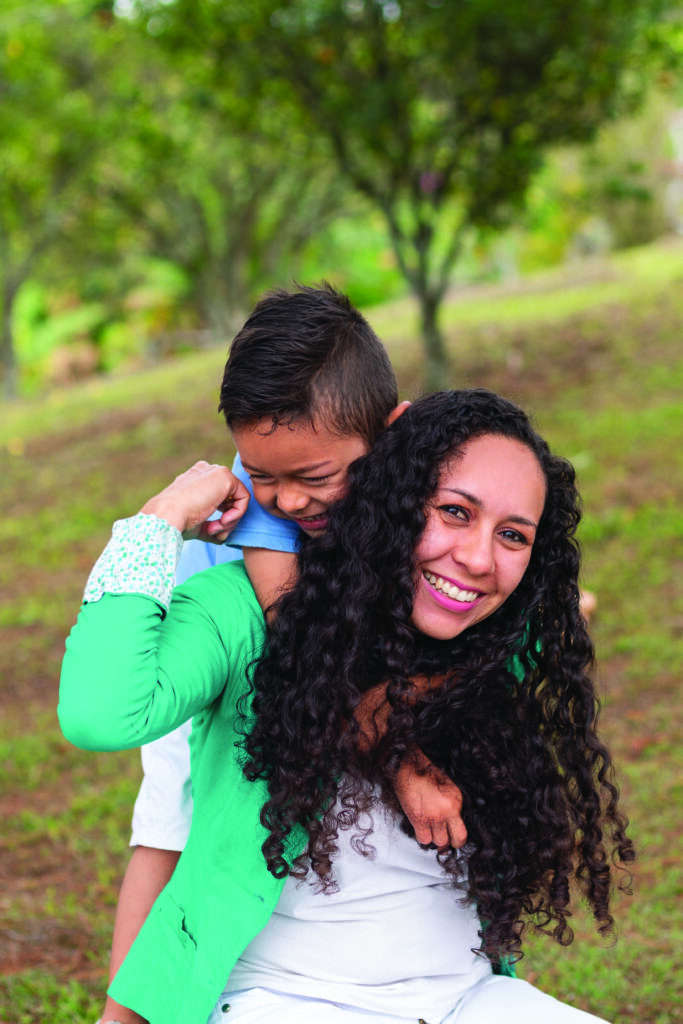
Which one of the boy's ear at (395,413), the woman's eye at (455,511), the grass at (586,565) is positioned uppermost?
the boy's ear at (395,413)

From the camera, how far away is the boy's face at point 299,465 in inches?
90.7

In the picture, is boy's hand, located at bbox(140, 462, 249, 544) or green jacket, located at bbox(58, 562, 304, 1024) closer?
green jacket, located at bbox(58, 562, 304, 1024)

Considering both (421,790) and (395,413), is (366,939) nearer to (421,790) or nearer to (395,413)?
(421,790)

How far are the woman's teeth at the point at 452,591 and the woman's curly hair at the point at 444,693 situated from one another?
51mm

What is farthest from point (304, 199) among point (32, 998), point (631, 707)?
point (32, 998)

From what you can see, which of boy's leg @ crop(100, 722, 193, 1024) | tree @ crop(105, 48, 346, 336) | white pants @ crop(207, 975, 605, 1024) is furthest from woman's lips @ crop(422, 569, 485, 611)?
tree @ crop(105, 48, 346, 336)

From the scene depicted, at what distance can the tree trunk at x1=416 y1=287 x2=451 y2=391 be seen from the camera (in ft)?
34.3

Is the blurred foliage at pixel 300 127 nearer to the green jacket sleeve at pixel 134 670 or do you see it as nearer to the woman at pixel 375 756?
the woman at pixel 375 756

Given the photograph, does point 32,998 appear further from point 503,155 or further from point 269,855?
point 503,155

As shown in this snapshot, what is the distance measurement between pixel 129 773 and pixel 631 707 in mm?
2845

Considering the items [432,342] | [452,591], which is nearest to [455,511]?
[452,591]

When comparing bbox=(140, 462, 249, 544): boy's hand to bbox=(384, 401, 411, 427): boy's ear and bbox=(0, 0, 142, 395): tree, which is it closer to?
bbox=(384, 401, 411, 427): boy's ear

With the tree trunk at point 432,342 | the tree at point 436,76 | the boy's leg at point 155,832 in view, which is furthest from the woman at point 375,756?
the tree trunk at point 432,342

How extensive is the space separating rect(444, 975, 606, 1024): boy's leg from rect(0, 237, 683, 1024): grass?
1428 mm
